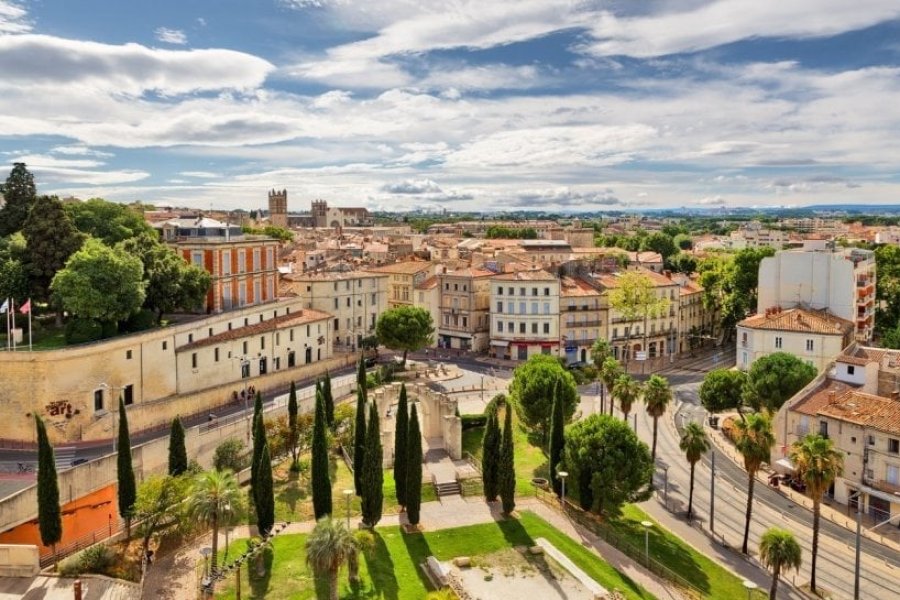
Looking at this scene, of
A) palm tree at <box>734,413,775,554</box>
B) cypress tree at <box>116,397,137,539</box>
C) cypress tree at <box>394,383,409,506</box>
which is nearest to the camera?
cypress tree at <box>116,397,137,539</box>

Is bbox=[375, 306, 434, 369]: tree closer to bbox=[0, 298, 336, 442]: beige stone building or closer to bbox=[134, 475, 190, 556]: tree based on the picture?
bbox=[0, 298, 336, 442]: beige stone building

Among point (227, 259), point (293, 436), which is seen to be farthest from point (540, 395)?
point (227, 259)

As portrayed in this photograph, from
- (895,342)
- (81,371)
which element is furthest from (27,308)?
(895,342)

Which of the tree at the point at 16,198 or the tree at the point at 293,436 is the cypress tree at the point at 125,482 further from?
the tree at the point at 16,198

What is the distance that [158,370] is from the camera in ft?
196

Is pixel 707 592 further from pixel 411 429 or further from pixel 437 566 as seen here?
pixel 411 429

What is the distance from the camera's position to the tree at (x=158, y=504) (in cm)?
3856

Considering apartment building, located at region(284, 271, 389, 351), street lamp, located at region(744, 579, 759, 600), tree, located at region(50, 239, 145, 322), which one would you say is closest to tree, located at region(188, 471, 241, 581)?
street lamp, located at region(744, 579, 759, 600)

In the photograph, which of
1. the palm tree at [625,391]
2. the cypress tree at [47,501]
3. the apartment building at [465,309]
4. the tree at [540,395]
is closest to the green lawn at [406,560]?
the cypress tree at [47,501]

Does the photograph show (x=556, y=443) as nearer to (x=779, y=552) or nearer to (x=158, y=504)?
(x=779, y=552)

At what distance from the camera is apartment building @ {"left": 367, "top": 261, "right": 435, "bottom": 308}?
98375 mm

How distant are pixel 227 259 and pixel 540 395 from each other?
34838 mm

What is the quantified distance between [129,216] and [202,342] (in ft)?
81.5

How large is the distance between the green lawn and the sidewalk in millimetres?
771
